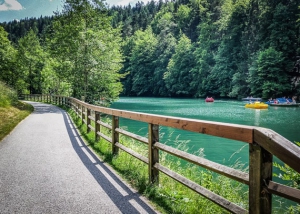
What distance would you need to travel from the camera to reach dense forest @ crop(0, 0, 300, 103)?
2378 cm

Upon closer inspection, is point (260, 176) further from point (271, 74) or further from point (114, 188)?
point (271, 74)

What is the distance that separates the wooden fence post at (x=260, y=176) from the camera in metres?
2.36

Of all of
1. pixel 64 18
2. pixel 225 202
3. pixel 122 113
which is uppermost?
pixel 64 18

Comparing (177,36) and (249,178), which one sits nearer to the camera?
(249,178)

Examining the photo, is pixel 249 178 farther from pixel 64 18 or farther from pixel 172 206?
pixel 64 18

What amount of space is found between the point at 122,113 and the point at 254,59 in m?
51.8

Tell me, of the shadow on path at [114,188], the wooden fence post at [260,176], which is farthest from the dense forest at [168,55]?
the wooden fence post at [260,176]

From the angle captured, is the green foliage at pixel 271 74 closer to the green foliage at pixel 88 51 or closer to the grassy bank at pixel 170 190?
the green foliage at pixel 88 51

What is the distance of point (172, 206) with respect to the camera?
3.71 meters

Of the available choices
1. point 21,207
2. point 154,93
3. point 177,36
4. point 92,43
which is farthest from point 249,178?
point 177,36

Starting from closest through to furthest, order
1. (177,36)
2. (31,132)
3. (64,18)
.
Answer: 1. (31,132)
2. (64,18)
3. (177,36)

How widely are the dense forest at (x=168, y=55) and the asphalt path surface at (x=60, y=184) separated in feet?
54.3

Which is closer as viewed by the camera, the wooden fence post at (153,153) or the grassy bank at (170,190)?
the grassy bank at (170,190)

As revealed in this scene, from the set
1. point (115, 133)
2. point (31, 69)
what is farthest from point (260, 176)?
point (31, 69)
